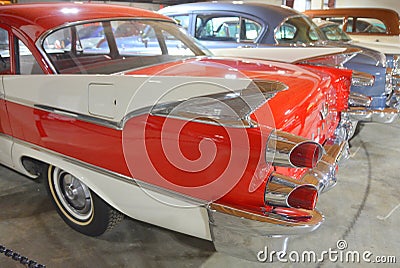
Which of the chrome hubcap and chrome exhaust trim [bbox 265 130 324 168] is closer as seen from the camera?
chrome exhaust trim [bbox 265 130 324 168]

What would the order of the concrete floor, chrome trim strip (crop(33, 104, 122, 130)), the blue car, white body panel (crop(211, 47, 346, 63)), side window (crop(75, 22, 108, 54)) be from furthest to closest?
the blue car
white body panel (crop(211, 47, 346, 63))
side window (crop(75, 22, 108, 54))
the concrete floor
chrome trim strip (crop(33, 104, 122, 130))

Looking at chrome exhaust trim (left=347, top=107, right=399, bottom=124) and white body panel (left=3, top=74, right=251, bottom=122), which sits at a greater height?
white body panel (left=3, top=74, right=251, bottom=122)

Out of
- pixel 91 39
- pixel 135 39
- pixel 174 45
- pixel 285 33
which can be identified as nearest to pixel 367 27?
pixel 285 33

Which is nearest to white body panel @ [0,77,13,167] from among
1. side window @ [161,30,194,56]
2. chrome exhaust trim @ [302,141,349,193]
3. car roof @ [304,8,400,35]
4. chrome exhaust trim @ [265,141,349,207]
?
side window @ [161,30,194,56]

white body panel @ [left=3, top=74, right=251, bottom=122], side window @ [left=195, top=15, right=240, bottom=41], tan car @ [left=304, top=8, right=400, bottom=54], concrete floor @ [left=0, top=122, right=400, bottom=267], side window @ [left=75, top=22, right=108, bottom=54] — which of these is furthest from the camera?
tan car @ [left=304, top=8, right=400, bottom=54]

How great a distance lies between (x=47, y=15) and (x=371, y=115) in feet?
9.12

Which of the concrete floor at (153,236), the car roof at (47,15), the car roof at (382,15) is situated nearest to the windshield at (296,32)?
the concrete floor at (153,236)

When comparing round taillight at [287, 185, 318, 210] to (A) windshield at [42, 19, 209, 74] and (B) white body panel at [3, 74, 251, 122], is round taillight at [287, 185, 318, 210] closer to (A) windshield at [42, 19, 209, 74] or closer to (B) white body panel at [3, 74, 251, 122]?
(B) white body panel at [3, 74, 251, 122]

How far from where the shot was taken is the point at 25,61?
2365 millimetres

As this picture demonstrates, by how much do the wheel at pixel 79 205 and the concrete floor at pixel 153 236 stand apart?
0.31 feet

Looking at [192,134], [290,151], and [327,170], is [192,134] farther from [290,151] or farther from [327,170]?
[327,170]

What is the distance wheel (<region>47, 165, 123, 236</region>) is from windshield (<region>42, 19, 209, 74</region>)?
0.72 m

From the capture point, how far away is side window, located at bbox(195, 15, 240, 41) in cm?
503

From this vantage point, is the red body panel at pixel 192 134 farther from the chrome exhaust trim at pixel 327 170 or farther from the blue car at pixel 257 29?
the blue car at pixel 257 29
